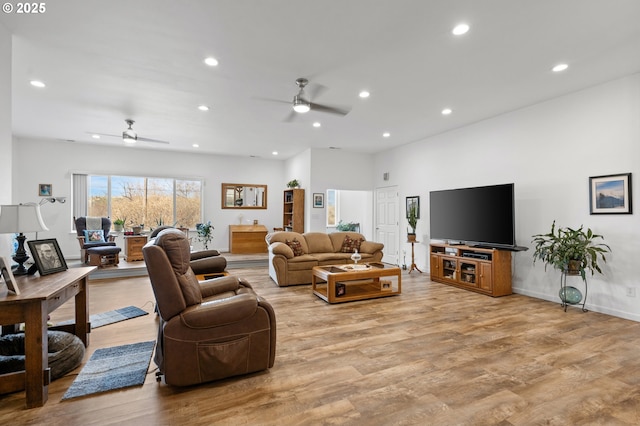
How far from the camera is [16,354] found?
2488 mm

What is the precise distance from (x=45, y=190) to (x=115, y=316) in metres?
5.80

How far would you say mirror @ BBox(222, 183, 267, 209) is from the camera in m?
9.17

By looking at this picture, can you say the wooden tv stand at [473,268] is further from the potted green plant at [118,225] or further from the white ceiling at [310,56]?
the potted green plant at [118,225]

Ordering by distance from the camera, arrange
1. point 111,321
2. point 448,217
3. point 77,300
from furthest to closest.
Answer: point 448,217
point 111,321
point 77,300

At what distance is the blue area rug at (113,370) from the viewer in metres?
2.24

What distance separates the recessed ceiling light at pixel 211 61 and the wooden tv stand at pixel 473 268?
474 centimetres

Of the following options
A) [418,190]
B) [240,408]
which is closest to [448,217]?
[418,190]

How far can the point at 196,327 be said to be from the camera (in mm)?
2227

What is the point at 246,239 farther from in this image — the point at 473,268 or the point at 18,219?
the point at 18,219

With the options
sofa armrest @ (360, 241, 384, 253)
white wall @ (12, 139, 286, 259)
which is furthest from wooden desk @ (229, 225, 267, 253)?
sofa armrest @ (360, 241, 384, 253)

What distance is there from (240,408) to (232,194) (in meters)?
7.76

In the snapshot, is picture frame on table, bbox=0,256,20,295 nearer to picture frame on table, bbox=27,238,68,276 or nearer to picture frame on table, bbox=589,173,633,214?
picture frame on table, bbox=27,238,68,276

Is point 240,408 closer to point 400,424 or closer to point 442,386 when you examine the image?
point 400,424

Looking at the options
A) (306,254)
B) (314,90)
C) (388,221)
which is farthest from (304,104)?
(388,221)
